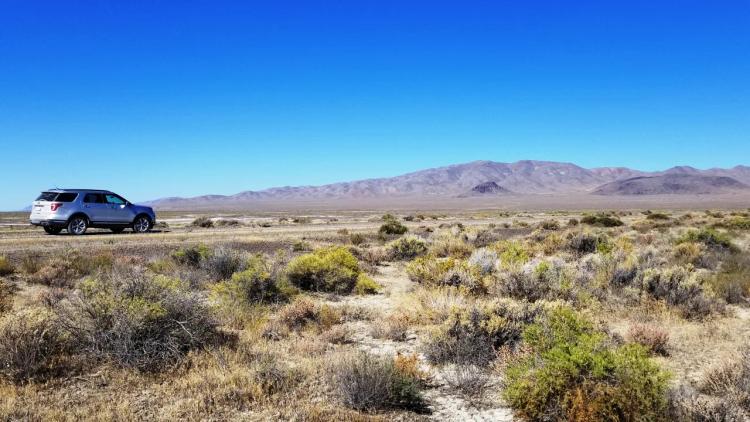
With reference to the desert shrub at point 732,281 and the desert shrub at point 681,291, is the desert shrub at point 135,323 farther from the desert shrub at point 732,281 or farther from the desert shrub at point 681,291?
the desert shrub at point 732,281

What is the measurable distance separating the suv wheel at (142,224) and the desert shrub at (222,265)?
14.4m

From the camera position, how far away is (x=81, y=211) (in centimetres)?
2153

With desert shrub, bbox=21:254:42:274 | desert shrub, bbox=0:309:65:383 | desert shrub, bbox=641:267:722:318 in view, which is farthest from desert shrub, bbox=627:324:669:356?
desert shrub, bbox=21:254:42:274

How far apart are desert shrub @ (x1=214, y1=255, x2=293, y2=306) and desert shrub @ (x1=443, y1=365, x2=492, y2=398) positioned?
4.40 meters

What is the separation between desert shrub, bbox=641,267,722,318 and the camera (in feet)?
27.5

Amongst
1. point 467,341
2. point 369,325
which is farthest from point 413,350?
point 369,325

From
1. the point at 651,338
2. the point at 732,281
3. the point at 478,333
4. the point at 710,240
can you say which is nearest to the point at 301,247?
the point at 478,333

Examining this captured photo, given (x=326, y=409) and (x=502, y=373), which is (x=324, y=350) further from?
(x=502, y=373)

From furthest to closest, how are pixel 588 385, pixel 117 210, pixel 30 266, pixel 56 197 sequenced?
pixel 117 210 → pixel 56 197 → pixel 30 266 → pixel 588 385

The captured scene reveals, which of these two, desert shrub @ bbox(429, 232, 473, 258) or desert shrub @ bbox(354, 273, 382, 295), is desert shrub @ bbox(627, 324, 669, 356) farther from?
desert shrub @ bbox(429, 232, 473, 258)

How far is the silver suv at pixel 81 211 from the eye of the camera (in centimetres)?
2092

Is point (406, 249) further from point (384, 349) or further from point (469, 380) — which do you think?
point (469, 380)

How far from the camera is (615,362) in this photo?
4.47m

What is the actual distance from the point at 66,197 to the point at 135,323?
18880 millimetres
